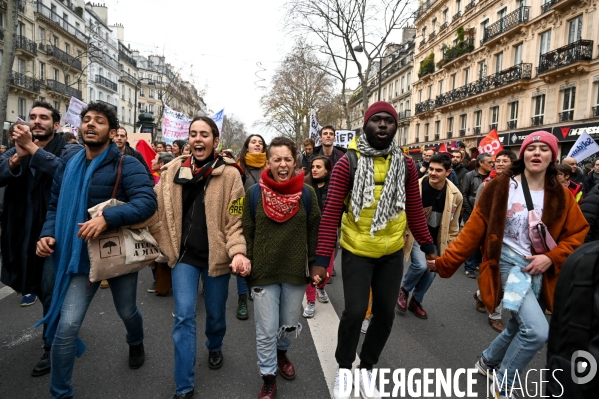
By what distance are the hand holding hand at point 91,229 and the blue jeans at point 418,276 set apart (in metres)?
3.11

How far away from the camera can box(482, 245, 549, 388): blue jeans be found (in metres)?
2.48

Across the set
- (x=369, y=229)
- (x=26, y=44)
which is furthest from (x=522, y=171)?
(x=26, y=44)

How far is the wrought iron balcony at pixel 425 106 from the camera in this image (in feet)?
115

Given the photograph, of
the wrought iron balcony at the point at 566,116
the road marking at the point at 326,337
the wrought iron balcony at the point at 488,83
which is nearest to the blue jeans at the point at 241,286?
the road marking at the point at 326,337

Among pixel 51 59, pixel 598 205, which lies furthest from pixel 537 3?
pixel 51 59

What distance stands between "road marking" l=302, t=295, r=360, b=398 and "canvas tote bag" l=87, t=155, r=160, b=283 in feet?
5.29

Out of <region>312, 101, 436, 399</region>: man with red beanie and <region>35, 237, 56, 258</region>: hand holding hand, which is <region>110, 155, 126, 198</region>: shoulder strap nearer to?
<region>35, 237, 56, 258</region>: hand holding hand

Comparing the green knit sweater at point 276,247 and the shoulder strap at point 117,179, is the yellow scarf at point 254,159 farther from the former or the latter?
the shoulder strap at point 117,179

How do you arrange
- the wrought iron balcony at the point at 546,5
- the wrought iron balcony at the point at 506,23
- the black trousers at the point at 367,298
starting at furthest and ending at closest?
the wrought iron balcony at the point at 506,23 → the wrought iron balcony at the point at 546,5 → the black trousers at the point at 367,298

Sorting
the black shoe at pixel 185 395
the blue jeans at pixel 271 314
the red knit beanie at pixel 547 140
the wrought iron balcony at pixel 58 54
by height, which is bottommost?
the black shoe at pixel 185 395

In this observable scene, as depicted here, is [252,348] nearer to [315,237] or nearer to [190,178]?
[315,237]

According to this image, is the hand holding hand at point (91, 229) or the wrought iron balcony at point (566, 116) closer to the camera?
the hand holding hand at point (91, 229)

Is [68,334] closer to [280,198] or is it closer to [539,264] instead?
[280,198]

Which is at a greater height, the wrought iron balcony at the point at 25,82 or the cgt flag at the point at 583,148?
the wrought iron balcony at the point at 25,82
